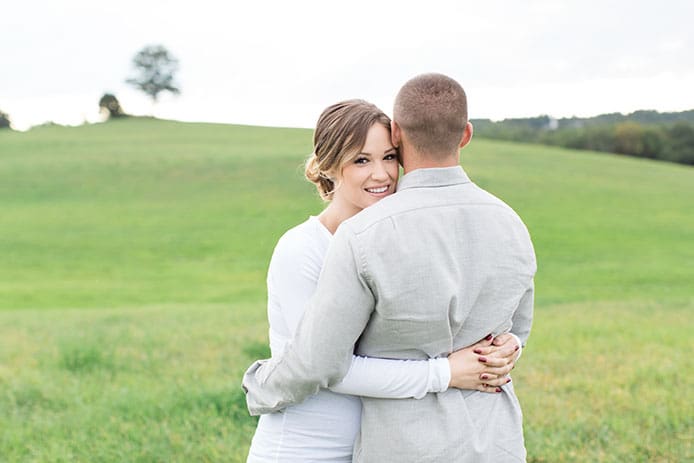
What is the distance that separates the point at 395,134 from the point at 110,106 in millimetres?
93358

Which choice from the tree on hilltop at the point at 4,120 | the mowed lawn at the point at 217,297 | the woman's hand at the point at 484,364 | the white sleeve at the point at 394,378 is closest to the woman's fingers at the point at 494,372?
the woman's hand at the point at 484,364

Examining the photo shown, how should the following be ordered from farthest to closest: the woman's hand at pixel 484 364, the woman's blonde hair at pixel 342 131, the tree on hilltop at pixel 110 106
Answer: the tree on hilltop at pixel 110 106 < the woman's blonde hair at pixel 342 131 < the woman's hand at pixel 484 364

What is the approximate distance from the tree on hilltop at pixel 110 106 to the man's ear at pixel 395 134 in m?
91.7

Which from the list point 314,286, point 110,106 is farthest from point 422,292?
point 110,106

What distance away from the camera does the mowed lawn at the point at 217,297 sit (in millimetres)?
5984

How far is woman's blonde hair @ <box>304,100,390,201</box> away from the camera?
2916 mm

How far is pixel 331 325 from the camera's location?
259cm

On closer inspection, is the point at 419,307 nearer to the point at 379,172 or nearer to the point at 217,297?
the point at 379,172

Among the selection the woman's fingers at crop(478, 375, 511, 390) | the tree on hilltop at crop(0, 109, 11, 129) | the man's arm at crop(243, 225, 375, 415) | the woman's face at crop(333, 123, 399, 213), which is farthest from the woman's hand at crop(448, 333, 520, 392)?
the tree on hilltop at crop(0, 109, 11, 129)

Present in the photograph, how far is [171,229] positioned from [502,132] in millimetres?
61031

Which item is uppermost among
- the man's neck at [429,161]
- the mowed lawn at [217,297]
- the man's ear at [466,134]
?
the man's ear at [466,134]

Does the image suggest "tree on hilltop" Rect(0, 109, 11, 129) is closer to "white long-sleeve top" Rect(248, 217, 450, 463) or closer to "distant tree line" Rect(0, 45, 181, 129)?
"distant tree line" Rect(0, 45, 181, 129)

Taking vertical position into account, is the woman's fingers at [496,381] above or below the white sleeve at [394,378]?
below

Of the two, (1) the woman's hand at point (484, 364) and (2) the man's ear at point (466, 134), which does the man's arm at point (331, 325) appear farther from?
(2) the man's ear at point (466, 134)
